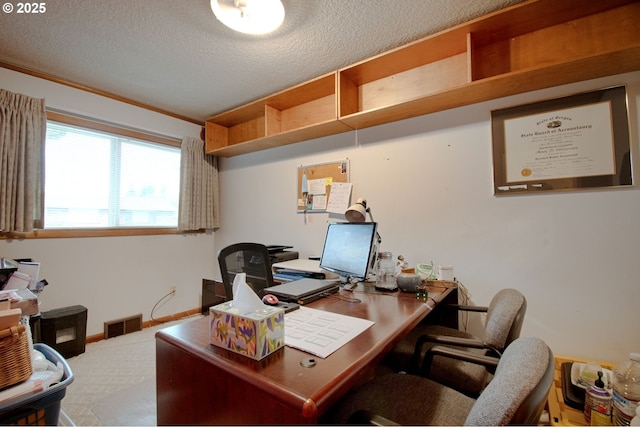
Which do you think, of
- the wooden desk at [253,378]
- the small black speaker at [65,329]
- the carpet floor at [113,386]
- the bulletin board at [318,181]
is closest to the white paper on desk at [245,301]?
the wooden desk at [253,378]

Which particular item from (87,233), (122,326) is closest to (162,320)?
(122,326)

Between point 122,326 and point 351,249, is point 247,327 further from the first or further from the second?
point 122,326

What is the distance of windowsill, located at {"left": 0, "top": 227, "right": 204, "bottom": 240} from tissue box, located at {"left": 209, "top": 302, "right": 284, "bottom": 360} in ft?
8.11

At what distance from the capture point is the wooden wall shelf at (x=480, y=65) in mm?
1553

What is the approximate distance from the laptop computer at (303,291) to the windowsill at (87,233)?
220 cm

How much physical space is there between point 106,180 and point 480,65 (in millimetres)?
3378

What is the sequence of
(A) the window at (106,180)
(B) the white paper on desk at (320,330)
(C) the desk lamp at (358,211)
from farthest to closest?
1. (A) the window at (106,180)
2. (C) the desk lamp at (358,211)
3. (B) the white paper on desk at (320,330)

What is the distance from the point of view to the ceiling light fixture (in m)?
1.58

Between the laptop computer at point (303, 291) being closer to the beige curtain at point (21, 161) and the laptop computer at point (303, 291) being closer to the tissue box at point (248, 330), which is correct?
the tissue box at point (248, 330)

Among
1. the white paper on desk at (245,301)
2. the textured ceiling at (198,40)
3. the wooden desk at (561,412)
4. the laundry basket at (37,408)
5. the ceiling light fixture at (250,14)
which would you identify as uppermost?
the textured ceiling at (198,40)

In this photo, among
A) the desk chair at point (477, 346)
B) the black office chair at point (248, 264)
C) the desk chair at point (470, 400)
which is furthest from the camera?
the black office chair at point (248, 264)

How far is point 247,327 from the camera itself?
2.74 ft

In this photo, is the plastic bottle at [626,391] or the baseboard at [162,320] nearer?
the plastic bottle at [626,391]

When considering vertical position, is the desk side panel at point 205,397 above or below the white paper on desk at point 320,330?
below
